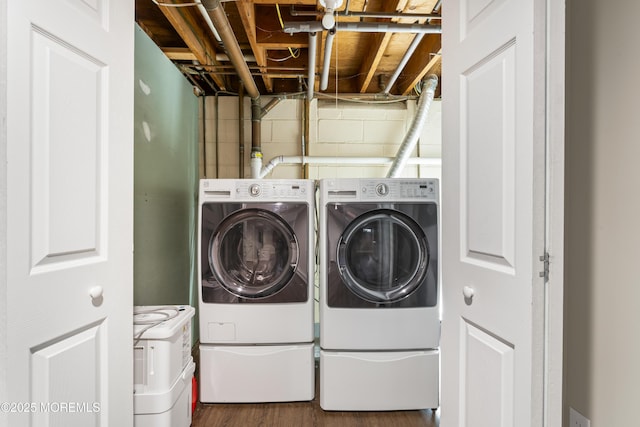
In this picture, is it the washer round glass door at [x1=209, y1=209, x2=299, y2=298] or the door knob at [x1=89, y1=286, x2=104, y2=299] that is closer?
the door knob at [x1=89, y1=286, x2=104, y2=299]

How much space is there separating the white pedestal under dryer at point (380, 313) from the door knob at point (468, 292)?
3.11 ft

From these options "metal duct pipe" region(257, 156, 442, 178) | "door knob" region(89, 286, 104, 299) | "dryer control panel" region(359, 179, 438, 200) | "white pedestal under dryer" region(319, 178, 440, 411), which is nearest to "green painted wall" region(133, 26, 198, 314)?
"metal duct pipe" region(257, 156, 442, 178)

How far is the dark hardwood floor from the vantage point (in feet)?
6.57

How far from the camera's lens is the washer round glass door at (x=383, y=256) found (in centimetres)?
208

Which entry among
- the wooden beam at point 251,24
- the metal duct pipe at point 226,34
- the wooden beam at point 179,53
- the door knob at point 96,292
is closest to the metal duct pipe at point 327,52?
the wooden beam at point 251,24

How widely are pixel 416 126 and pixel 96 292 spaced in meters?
2.77

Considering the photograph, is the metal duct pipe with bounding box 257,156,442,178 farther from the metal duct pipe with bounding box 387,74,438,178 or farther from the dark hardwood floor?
the dark hardwood floor

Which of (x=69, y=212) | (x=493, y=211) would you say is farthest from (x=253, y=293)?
(x=493, y=211)

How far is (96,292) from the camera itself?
3.43 ft

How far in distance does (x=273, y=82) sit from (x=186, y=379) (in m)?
2.64

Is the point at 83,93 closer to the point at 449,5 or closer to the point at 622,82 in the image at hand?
the point at 449,5

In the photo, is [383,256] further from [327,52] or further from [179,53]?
[179,53]

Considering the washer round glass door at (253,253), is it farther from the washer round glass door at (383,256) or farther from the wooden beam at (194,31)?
the wooden beam at (194,31)

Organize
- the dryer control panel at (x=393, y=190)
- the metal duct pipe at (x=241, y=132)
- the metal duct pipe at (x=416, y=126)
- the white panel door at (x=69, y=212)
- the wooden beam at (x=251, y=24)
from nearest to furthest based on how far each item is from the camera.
→ the white panel door at (x=69, y=212) < the wooden beam at (x=251, y=24) < the dryer control panel at (x=393, y=190) < the metal duct pipe at (x=416, y=126) < the metal duct pipe at (x=241, y=132)
